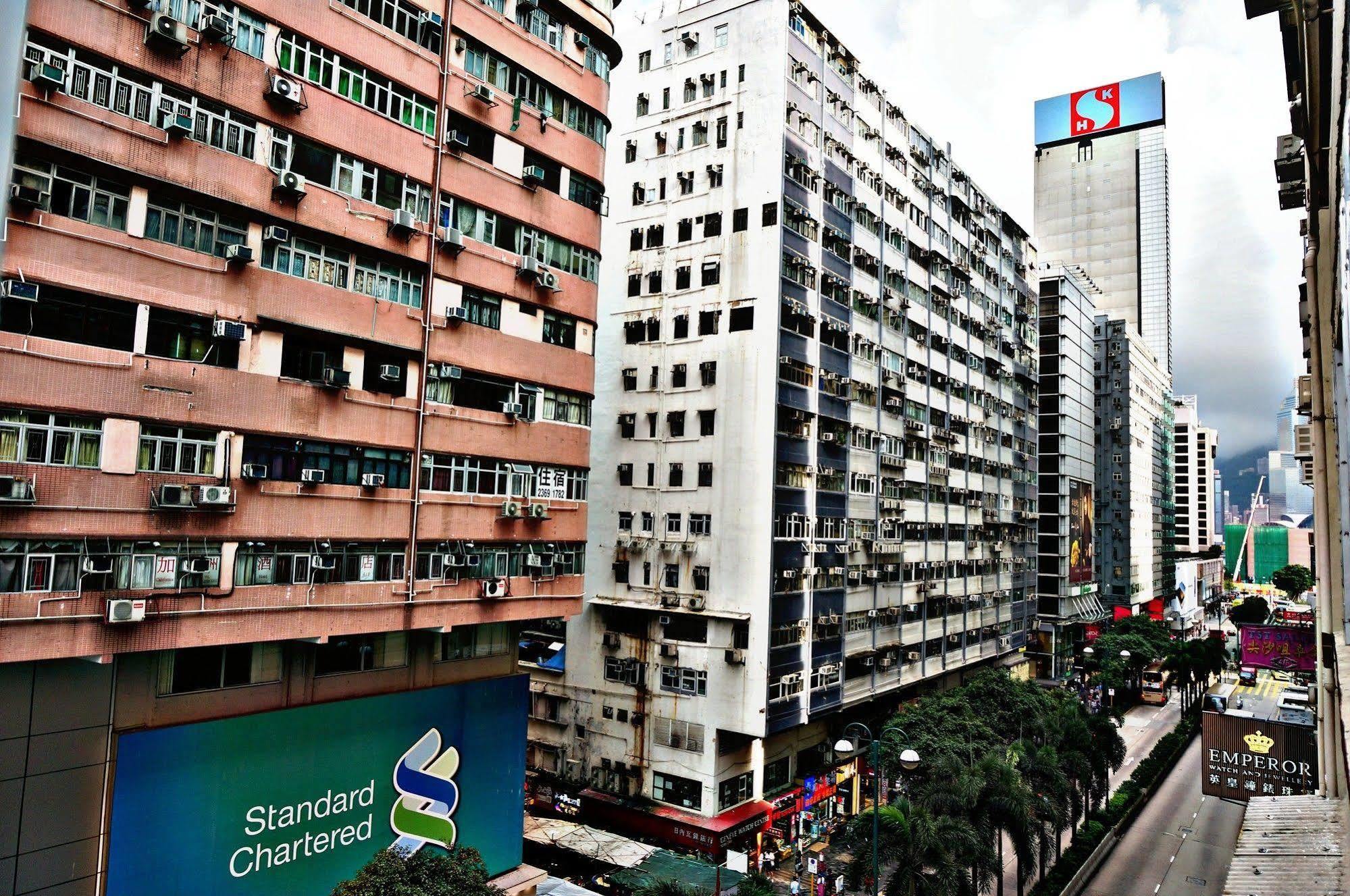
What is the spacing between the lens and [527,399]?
26.5 meters

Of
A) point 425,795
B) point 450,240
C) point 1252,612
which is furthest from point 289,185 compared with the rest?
point 1252,612

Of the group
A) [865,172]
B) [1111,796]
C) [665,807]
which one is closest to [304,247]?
[665,807]

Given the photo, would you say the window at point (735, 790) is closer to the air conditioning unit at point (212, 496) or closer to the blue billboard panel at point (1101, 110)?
the air conditioning unit at point (212, 496)

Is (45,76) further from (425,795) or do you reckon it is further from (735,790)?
(735,790)

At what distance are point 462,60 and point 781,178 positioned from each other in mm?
17318

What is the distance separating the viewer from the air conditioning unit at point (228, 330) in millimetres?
18812

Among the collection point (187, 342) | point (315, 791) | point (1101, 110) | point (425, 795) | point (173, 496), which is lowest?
point (425, 795)

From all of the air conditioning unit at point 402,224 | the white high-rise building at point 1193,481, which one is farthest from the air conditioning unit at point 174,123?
the white high-rise building at point 1193,481

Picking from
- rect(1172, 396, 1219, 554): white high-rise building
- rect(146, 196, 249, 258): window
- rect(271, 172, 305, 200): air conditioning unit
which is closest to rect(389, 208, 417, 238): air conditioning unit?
rect(271, 172, 305, 200): air conditioning unit

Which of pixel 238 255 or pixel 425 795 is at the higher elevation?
pixel 238 255

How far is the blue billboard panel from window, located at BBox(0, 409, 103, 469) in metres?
133

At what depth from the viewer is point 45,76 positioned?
16.3 m

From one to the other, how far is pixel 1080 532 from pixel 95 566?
79818 mm

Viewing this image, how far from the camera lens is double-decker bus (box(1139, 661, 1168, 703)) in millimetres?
72688
